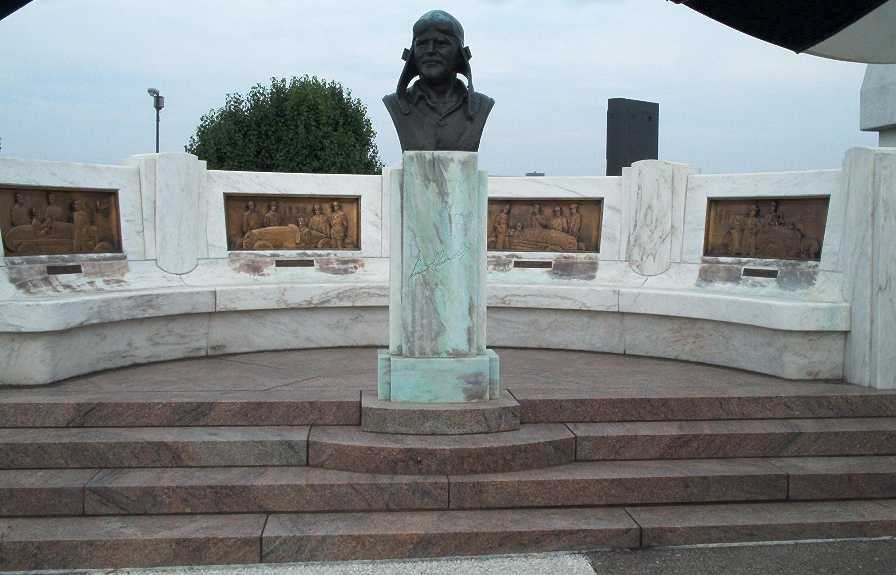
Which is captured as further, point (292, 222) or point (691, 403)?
point (292, 222)

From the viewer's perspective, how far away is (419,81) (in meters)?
6.44

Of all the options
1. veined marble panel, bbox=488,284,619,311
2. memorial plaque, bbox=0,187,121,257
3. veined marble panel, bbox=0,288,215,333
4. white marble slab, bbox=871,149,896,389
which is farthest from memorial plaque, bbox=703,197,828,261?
memorial plaque, bbox=0,187,121,257

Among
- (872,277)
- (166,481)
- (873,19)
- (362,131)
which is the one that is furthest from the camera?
(362,131)

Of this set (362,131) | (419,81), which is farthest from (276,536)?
(362,131)

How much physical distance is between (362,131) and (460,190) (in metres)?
28.9

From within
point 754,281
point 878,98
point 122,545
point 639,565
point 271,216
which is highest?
point 878,98

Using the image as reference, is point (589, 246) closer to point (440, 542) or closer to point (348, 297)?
point (348, 297)

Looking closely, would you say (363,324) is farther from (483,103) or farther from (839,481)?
(839,481)

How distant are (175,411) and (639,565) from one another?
343 centimetres

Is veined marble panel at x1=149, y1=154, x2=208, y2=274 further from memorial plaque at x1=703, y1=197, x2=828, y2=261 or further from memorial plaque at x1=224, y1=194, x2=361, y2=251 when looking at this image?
memorial plaque at x1=703, y1=197, x2=828, y2=261

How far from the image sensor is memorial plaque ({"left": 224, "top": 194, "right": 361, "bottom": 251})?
31.1 feet

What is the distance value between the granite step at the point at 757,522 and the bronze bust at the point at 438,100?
3106 millimetres

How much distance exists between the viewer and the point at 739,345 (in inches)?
317

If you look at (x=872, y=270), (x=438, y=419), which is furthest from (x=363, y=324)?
(x=872, y=270)
